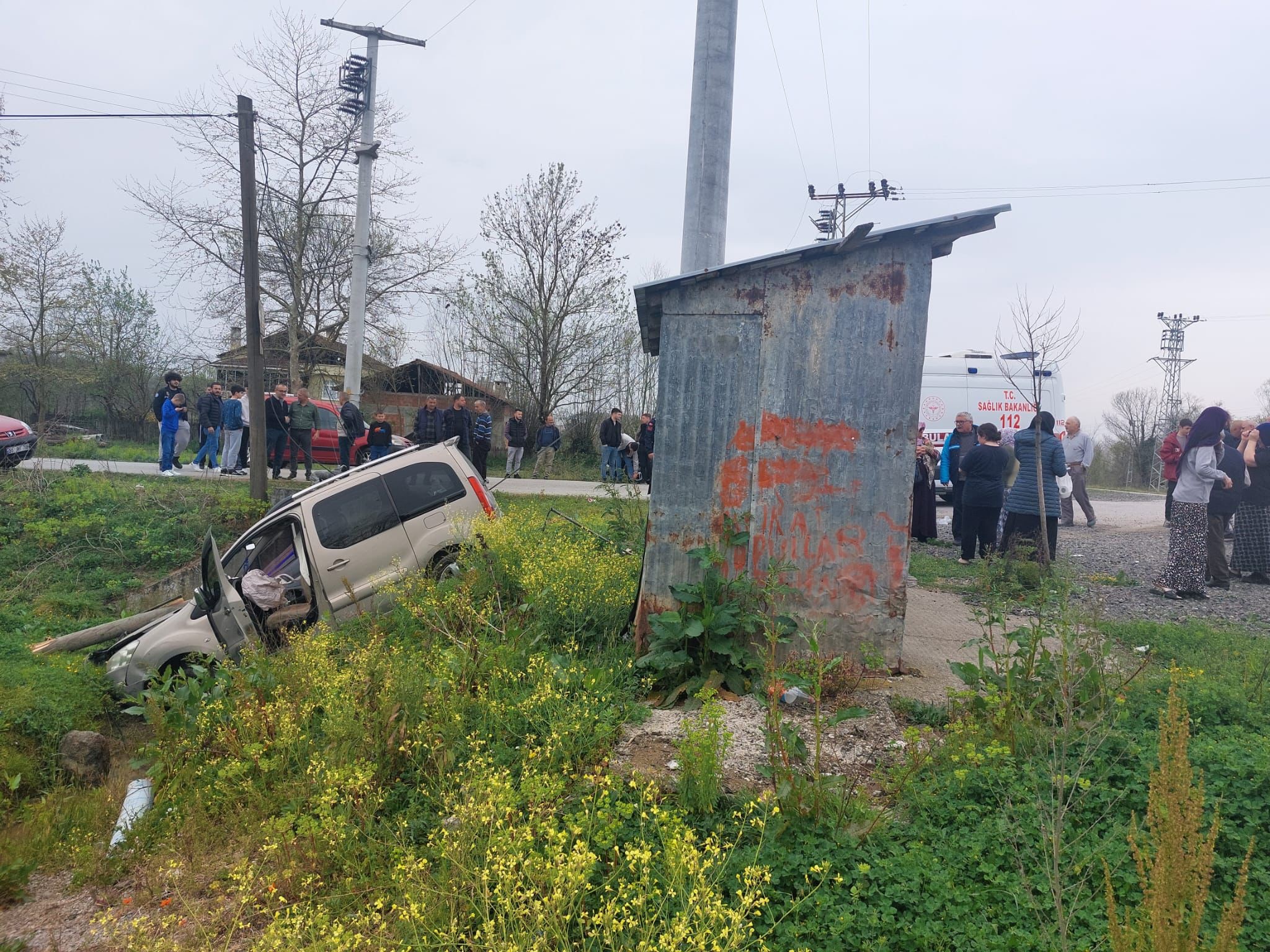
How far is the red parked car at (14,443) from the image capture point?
15297 mm

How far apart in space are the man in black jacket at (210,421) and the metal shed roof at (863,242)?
13395mm

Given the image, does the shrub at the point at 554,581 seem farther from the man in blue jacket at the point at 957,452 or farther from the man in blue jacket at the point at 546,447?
the man in blue jacket at the point at 546,447

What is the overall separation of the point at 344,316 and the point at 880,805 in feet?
88.9

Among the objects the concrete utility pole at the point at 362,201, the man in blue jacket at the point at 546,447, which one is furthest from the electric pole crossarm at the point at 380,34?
the man in blue jacket at the point at 546,447

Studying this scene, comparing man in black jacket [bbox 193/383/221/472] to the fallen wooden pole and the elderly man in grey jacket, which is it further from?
the elderly man in grey jacket

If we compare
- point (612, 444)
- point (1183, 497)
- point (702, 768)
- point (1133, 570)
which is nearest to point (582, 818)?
point (702, 768)

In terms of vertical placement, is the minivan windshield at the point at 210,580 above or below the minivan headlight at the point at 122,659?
above

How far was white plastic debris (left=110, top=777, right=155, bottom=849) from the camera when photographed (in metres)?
4.84

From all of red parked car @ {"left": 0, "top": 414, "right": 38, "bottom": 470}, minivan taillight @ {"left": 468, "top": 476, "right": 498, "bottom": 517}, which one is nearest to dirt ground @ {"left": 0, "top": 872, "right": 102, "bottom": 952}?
minivan taillight @ {"left": 468, "top": 476, "right": 498, "bottom": 517}

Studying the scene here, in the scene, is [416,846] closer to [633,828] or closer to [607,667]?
[633,828]

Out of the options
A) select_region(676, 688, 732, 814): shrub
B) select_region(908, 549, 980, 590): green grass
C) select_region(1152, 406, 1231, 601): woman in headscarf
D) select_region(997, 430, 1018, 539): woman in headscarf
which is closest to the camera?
select_region(676, 688, 732, 814): shrub

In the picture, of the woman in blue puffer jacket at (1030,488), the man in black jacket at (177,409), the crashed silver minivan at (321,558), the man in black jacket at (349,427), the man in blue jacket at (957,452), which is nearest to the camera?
the crashed silver minivan at (321,558)

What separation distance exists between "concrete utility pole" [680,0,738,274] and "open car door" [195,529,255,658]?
17.1 ft

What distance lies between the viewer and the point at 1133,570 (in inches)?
421
